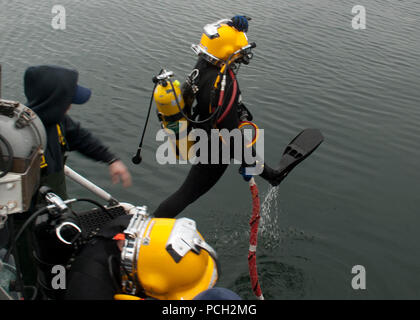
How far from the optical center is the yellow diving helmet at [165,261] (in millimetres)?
2217

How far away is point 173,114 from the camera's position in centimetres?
386

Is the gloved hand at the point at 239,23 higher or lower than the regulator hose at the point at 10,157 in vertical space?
higher

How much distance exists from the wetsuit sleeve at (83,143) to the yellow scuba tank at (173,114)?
673 mm

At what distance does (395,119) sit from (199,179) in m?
5.41

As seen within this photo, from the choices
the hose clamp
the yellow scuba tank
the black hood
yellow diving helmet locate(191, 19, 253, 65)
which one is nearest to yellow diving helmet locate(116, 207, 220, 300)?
the hose clamp

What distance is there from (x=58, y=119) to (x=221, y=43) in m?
1.70

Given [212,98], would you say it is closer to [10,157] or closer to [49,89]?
[49,89]

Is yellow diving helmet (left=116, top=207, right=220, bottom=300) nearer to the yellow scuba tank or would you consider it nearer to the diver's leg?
the yellow scuba tank

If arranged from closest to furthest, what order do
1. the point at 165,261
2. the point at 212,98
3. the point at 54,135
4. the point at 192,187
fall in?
the point at 165,261 < the point at 54,135 < the point at 212,98 < the point at 192,187

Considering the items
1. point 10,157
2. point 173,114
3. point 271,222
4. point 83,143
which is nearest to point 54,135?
point 83,143

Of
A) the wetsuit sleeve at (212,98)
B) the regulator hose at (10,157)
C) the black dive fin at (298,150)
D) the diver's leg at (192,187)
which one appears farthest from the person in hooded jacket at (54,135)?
the black dive fin at (298,150)

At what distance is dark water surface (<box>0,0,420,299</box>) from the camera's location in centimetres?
483

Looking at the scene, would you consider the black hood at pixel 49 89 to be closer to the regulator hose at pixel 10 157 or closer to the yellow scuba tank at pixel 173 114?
the regulator hose at pixel 10 157

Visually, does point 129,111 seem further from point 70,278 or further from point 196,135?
point 70,278
